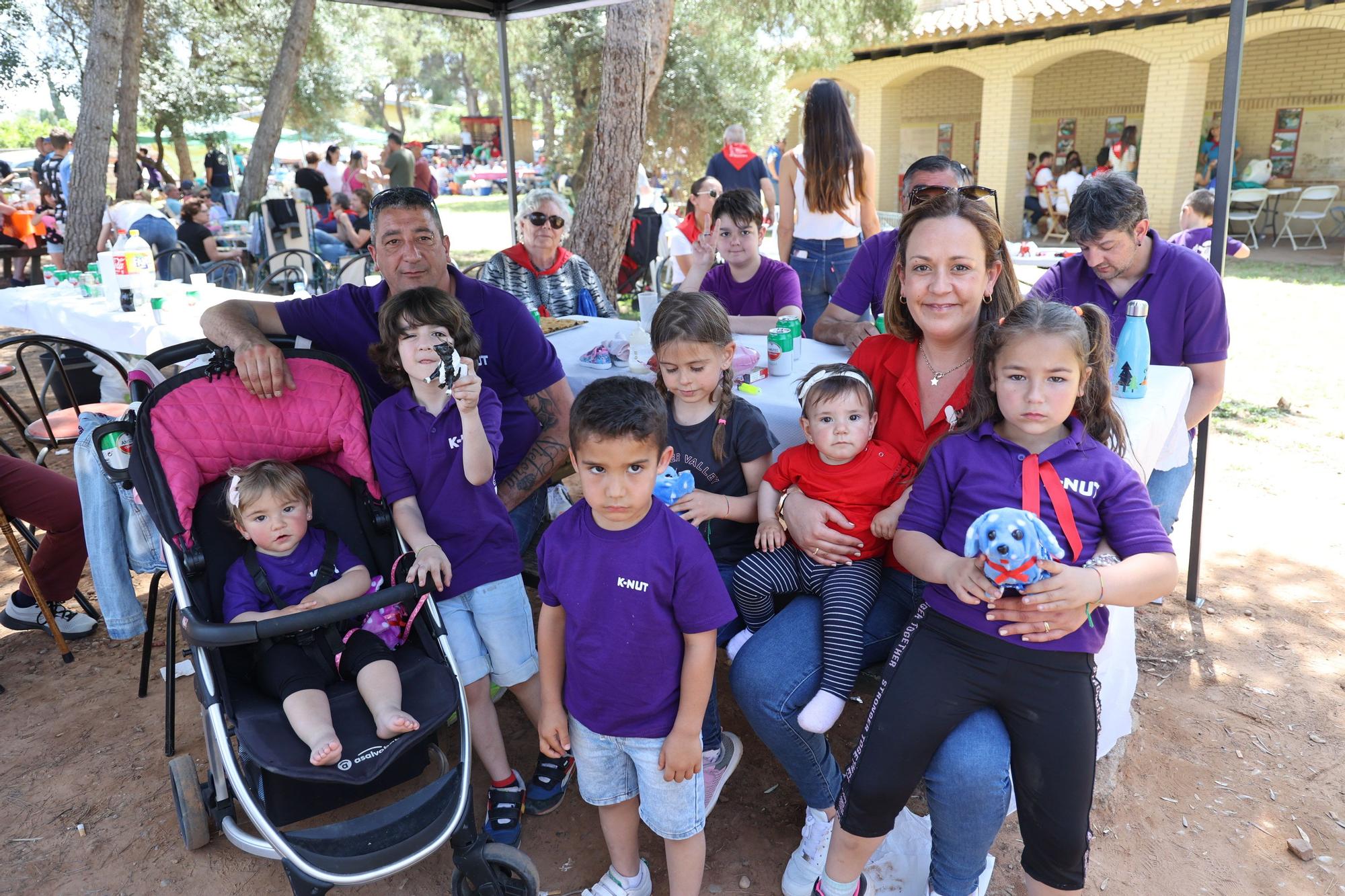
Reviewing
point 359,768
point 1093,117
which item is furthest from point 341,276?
point 1093,117

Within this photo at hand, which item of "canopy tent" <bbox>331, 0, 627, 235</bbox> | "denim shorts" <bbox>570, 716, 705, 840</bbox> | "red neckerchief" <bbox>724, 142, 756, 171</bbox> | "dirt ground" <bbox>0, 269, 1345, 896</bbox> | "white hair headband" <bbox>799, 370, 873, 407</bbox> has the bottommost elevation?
"dirt ground" <bbox>0, 269, 1345, 896</bbox>

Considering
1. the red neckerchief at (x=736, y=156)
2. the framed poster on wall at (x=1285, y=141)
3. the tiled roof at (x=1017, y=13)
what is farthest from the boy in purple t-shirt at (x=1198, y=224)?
the framed poster on wall at (x=1285, y=141)

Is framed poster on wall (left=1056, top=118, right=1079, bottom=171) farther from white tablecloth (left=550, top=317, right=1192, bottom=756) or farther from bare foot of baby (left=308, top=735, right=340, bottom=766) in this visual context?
bare foot of baby (left=308, top=735, right=340, bottom=766)

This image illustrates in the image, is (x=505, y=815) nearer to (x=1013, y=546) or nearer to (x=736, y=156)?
(x=1013, y=546)

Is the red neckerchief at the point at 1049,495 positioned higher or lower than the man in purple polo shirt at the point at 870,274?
lower

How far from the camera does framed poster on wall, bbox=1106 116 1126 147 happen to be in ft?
53.0

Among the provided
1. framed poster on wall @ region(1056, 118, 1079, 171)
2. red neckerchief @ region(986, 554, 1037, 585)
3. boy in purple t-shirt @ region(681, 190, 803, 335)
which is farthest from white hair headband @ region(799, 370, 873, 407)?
framed poster on wall @ region(1056, 118, 1079, 171)

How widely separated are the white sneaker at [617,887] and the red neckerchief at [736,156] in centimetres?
A: 796

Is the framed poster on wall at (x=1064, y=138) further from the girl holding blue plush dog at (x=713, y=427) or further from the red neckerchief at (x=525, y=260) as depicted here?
the girl holding blue plush dog at (x=713, y=427)

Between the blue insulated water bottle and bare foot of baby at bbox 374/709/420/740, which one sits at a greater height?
the blue insulated water bottle

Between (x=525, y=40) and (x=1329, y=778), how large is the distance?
59.4 ft

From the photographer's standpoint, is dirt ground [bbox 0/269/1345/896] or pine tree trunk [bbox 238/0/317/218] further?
pine tree trunk [bbox 238/0/317/218]

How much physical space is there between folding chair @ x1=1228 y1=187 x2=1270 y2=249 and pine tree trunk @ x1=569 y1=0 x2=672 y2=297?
34.6ft

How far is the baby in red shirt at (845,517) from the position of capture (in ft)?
7.45
